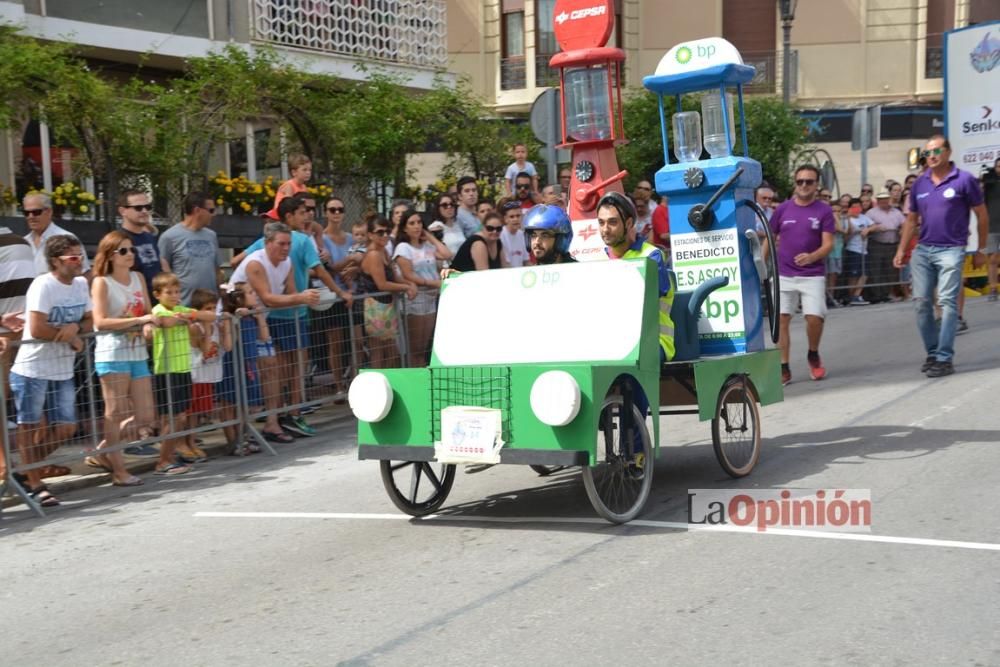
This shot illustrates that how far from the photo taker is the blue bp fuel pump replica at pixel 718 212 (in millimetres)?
8320

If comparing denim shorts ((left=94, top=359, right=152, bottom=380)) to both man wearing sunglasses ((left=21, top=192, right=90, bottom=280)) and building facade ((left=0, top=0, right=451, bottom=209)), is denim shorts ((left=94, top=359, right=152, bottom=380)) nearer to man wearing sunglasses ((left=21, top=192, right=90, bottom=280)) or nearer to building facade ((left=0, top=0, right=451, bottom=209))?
man wearing sunglasses ((left=21, top=192, right=90, bottom=280))

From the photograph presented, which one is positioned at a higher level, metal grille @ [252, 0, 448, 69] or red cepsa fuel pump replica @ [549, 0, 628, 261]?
metal grille @ [252, 0, 448, 69]

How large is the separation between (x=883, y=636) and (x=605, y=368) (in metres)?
2.04

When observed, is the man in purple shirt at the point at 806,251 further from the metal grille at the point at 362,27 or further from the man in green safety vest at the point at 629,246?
the metal grille at the point at 362,27

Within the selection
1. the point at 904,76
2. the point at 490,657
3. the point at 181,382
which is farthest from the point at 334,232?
the point at 904,76

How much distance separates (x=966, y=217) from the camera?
1132cm

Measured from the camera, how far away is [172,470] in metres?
9.27

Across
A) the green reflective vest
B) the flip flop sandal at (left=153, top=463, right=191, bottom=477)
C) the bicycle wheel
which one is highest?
the green reflective vest

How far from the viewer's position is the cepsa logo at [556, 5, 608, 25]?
13719 mm

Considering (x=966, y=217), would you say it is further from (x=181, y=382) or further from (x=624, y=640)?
(x=624, y=640)

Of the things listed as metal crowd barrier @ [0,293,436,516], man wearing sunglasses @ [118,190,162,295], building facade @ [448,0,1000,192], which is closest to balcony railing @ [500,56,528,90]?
building facade @ [448,0,1000,192]

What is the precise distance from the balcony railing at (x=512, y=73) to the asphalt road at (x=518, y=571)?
25.3 m

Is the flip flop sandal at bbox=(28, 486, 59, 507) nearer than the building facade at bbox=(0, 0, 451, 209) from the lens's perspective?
Yes

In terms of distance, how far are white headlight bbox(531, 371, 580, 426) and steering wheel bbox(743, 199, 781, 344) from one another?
9.25 feet
